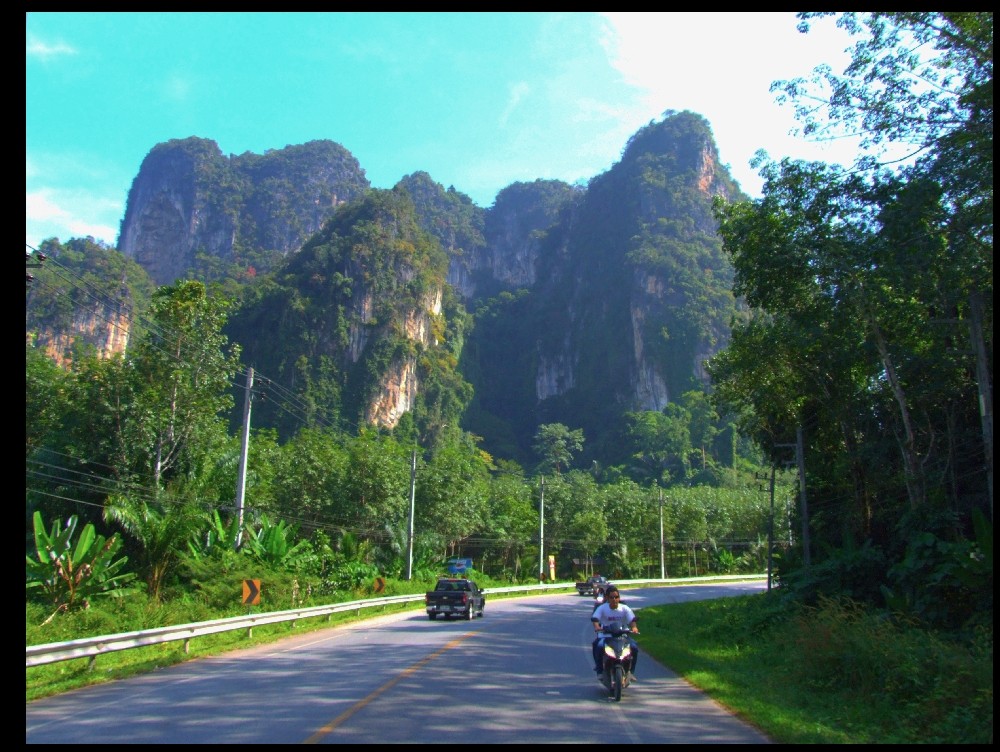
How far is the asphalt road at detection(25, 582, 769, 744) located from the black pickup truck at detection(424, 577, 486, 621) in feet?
33.2

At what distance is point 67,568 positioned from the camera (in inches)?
699

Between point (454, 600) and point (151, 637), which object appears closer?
point (151, 637)

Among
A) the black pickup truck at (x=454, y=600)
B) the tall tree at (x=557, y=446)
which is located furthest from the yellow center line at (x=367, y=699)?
the tall tree at (x=557, y=446)

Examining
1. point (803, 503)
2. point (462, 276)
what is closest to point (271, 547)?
point (803, 503)

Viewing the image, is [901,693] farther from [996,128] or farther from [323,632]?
[323,632]

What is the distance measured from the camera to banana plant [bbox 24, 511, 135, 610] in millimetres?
17422

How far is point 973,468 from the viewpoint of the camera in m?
19.4

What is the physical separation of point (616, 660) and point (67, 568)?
1375 centimetres

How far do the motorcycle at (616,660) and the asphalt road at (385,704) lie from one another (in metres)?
0.23

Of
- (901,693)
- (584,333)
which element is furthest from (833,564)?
(584,333)

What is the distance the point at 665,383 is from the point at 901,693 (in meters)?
128

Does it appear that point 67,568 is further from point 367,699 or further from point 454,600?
point 367,699

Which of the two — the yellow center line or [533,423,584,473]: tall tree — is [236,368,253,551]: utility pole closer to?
the yellow center line

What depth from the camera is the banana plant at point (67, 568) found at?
17422 millimetres
